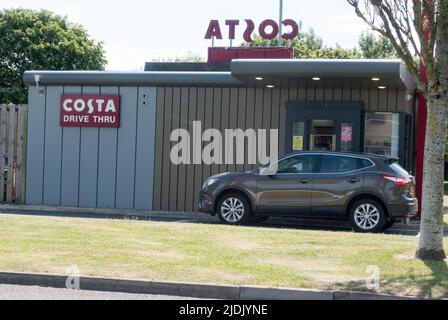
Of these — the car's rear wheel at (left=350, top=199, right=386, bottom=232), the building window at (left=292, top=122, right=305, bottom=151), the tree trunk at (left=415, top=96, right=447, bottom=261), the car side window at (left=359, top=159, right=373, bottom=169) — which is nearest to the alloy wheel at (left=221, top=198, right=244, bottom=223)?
the car's rear wheel at (left=350, top=199, right=386, bottom=232)

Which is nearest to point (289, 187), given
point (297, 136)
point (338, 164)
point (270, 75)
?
point (338, 164)

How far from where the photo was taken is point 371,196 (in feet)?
51.3

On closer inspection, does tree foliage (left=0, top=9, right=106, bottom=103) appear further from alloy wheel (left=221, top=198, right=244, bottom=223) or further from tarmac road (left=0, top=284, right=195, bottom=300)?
tarmac road (left=0, top=284, right=195, bottom=300)

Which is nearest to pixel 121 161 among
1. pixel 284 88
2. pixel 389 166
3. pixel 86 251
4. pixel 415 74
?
pixel 284 88

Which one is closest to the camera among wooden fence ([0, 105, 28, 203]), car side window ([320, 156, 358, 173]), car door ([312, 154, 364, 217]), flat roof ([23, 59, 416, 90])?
car door ([312, 154, 364, 217])

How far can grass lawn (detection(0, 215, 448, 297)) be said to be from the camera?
368 inches

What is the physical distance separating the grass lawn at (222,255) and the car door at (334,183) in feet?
6.46

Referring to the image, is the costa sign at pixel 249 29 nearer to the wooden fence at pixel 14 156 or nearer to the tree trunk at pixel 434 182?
the wooden fence at pixel 14 156

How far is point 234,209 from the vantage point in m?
16.6
